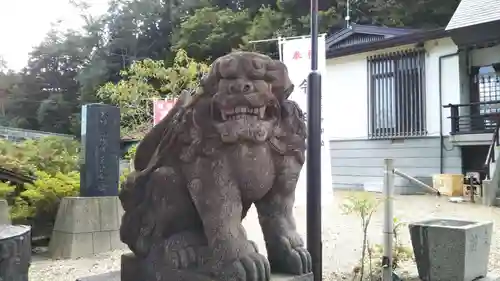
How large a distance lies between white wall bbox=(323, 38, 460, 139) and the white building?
1.0 inches

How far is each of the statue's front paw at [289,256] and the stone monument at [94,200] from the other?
4.65m

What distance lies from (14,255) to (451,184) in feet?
36.1

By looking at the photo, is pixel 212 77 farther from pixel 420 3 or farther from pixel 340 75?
pixel 420 3

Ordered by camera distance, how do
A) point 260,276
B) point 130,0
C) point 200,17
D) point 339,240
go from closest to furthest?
point 260,276 < point 339,240 < point 200,17 < point 130,0

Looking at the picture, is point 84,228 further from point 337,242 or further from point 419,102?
point 419,102

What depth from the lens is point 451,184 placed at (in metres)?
11.3

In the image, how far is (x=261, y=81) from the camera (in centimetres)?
210

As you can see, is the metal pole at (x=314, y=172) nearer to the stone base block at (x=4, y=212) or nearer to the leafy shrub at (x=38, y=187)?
the leafy shrub at (x=38, y=187)

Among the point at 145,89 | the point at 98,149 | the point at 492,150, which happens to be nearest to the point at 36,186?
the point at 98,149

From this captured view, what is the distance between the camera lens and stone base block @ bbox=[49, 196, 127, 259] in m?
6.22

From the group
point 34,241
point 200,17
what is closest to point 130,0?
point 200,17

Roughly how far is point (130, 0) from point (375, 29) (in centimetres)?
1598

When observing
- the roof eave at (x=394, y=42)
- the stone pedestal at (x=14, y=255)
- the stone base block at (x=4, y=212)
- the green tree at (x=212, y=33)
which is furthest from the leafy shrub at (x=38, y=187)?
the green tree at (x=212, y=33)

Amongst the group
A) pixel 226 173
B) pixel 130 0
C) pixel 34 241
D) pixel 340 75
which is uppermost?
pixel 130 0
